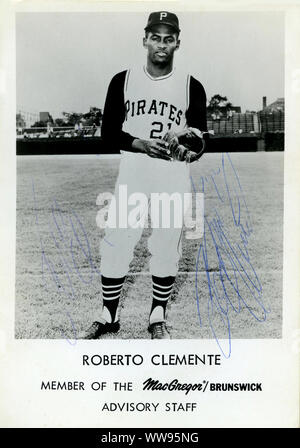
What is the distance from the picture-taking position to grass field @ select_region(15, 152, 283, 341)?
2.10 metres

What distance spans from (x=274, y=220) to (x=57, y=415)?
880 mm

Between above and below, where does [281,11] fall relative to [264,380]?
above

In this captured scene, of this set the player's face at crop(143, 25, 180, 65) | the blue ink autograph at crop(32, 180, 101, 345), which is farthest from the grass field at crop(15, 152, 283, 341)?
the player's face at crop(143, 25, 180, 65)

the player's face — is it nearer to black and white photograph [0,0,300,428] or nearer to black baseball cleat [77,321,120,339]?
black and white photograph [0,0,300,428]

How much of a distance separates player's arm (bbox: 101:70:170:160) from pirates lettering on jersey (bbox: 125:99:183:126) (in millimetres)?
22

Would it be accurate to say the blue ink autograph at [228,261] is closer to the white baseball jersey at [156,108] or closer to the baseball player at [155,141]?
the baseball player at [155,141]

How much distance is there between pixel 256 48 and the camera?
2096 millimetres

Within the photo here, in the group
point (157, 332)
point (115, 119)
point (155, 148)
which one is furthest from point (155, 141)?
point (157, 332)

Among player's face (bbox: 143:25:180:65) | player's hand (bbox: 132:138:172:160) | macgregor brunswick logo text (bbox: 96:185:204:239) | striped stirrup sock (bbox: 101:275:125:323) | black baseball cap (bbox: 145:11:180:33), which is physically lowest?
striped stirrup sock (bbox: 101:275:125:323)

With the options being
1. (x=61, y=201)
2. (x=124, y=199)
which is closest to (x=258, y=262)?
(x=124, y=199)

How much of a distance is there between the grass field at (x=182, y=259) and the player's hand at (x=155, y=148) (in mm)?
81

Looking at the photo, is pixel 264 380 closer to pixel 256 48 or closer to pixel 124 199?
pixel 124 199

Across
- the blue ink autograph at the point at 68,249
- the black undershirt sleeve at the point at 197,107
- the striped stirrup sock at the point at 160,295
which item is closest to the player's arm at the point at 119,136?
the black undershirt sleeve at the point at 197,107

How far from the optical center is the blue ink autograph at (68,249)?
6.93 feet
